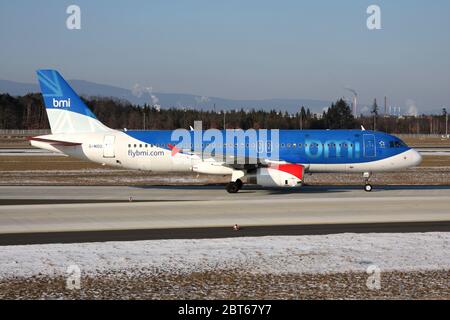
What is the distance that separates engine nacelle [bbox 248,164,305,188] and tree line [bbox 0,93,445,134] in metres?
95.4

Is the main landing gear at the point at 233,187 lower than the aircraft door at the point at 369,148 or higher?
lower

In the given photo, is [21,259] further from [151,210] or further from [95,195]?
[95,195]

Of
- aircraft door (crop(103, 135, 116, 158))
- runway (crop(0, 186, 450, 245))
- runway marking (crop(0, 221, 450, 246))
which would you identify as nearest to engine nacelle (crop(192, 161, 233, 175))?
runway (crop(0, 186, 450, 245))

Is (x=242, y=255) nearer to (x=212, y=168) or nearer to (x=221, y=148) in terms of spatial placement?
(x=212, y=168)

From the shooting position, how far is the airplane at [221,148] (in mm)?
34375

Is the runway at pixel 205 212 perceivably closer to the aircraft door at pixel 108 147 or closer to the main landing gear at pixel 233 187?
the main landing gear at pixel 233 187

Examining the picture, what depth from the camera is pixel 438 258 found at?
16703 millimetres

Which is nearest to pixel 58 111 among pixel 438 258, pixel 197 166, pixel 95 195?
pixel 95 195

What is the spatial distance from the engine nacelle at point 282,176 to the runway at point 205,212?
814 mm

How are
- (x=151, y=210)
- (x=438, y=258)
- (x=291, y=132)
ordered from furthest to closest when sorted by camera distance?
(x=291, y=132) → (x=151, y=210) → (x=438, y=258)

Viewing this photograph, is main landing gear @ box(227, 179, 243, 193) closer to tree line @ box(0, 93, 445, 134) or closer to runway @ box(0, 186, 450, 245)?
runway @ box(0, 186, 450, 245)

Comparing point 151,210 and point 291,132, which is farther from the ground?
point 291,132

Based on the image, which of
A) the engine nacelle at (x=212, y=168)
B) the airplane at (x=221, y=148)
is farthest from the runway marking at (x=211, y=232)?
the engine nacelle at (x=212, y=168)
